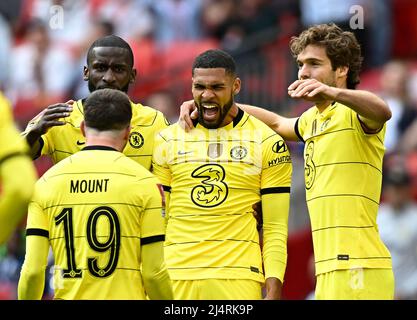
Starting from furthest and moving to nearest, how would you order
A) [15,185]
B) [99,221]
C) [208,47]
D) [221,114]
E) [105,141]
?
[208,47], [221,114], [105,141], [99,221], [15,185]

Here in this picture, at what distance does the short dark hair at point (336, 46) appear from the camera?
784cm

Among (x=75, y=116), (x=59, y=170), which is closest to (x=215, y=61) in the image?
(x=75, y=116)

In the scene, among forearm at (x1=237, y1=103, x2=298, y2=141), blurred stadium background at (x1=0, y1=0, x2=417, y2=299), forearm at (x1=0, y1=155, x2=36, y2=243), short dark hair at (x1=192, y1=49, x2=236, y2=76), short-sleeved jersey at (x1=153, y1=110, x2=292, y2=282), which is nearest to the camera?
forearm at (x1=0, y1=155, x2=36, y2=243)

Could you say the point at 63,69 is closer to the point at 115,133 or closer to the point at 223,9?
the point at 223,9

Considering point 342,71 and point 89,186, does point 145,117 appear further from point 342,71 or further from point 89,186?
point 89,186

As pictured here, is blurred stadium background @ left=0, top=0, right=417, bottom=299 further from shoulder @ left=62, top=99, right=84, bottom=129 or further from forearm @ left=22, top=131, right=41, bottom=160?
forearm @ left=22, top=131, right=41, bottom=160

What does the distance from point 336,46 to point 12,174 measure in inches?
117

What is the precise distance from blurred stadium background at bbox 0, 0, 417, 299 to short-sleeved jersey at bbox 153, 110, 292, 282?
6611 mm

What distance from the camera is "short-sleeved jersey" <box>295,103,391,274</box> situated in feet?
24.6

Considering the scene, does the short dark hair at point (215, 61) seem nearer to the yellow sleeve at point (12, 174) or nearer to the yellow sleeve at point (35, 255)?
the yellow sleeve at point (35, 255)

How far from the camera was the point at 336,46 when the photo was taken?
7832mm

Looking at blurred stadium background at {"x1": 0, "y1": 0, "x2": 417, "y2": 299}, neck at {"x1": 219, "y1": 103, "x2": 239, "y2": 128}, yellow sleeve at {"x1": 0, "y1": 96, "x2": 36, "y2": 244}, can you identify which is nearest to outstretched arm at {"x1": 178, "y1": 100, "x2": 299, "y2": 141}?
neck at {"x1": 219, "y1": 103, "x2": 239, "y2": 128}

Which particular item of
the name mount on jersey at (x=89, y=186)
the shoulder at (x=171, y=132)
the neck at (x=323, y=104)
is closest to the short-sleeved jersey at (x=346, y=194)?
the neck at (x=323, y=104)

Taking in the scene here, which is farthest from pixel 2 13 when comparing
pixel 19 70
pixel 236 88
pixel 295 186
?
pixel 236 88
